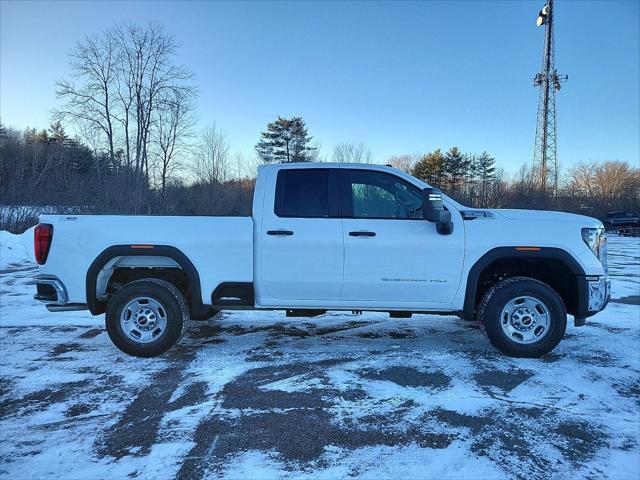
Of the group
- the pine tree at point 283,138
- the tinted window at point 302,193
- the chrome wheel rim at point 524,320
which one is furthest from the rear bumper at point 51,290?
the pine tree at point 283,138

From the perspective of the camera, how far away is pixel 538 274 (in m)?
4.76

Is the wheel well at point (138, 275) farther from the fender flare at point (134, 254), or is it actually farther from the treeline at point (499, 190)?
the treeline at point (499, 190)

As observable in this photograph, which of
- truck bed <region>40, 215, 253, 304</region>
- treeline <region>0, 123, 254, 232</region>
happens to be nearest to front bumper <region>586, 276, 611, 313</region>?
truck bed <region>40, 215, 253, 304</region>

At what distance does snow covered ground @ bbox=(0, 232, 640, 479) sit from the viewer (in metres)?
2.64

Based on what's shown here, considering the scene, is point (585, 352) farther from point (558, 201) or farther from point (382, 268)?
point (558, 201)

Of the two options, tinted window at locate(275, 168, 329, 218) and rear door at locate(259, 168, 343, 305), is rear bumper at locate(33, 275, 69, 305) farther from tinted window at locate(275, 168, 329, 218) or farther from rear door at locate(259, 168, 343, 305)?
tinted window at locate(275, 168, 329, 218)

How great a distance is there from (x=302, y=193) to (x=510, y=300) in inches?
100

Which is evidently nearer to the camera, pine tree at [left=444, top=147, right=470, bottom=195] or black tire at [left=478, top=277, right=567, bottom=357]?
black tire at [left=478, top=277, right=567, bottom=357]

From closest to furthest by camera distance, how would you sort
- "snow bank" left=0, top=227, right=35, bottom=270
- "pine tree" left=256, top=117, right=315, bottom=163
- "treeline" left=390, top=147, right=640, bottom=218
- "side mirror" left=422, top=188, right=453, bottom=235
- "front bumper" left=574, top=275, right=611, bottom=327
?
"side mirror" left=422, top=188, right=453, bottom=235, "front bumper" left=574, top=275, right=611, bottom=327, "snow bank" left=0, top=227, right=35, bottom=270, "treeline" left=390, top=147, right=640, bottom=218, "pine tree" left=256, top=117, right=315, bottom=163

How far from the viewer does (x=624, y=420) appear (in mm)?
3211

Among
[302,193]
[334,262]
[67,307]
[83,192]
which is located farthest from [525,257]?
[83,192]

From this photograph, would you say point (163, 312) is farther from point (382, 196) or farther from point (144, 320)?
point (382, 196)

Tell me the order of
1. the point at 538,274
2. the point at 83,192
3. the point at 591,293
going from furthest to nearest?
the point at 83,192 → the point at 538,274 → the point at 591,293

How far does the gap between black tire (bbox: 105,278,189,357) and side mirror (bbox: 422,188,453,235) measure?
111 inches
